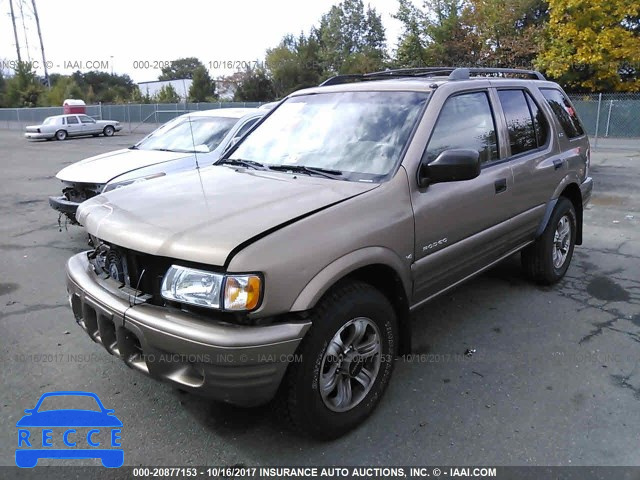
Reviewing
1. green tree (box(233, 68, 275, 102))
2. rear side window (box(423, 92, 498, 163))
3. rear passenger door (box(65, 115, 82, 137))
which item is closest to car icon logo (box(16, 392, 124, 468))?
rear side window (box(423, 92, 498, 163))

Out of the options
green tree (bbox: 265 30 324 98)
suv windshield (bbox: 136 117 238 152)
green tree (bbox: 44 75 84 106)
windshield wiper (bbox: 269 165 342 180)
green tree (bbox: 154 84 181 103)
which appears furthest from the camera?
green tree (bbox: 265 30 324 98)

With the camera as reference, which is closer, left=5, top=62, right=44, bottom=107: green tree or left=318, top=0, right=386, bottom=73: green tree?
left=5, top=62, right=44, bottom=107: green tree

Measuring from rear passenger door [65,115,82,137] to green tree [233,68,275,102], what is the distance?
18112mm

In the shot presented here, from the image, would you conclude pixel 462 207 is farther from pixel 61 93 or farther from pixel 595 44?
pixel 61 93

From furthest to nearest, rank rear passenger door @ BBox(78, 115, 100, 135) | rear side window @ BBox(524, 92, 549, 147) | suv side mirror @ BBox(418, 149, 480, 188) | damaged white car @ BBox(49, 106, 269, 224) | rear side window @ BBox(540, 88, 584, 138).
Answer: rear passenger door @ BBox(78, 115, 100, 135) → damaged white car @ BBox(49, 106, 269, 224) → rear side window @ BBox(540, 88, 584, 138) → rear side window @ BBox(524, 92, 549, 147) → suv side mirror @ BBox(418, 149, 480, 188)

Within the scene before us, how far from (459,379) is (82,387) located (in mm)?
2383

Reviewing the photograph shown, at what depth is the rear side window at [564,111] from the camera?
15.9 ft

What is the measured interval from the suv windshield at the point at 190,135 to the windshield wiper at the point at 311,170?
3805 millimetres

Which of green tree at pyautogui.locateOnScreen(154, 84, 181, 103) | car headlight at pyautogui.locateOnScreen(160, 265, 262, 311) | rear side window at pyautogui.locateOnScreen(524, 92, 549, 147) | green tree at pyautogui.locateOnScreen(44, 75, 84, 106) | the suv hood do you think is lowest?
car headlight at pyautogui.locateOnScreen(160, 265, 262, 311)

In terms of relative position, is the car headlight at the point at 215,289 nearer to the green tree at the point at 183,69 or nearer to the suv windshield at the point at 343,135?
the suv windshield at the point at 343,135

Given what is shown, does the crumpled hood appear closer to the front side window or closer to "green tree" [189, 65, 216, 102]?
the front side window

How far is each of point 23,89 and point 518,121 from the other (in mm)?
51494

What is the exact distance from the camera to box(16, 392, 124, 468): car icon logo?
2.72 m

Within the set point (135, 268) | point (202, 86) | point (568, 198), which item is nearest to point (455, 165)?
point (135, 268)
